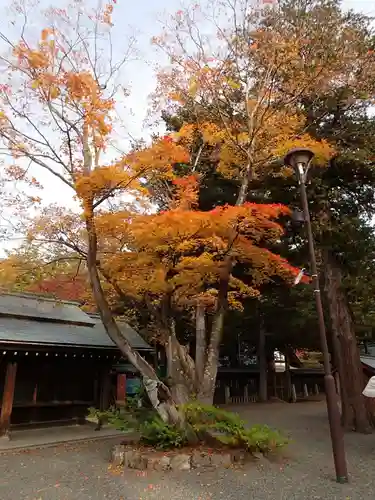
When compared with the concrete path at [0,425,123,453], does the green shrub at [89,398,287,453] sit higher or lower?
higher

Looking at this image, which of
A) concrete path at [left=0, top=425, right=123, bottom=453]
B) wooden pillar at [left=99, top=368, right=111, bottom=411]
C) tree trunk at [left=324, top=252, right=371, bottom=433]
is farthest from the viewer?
wooden pillar at [left=99, top=368, right=111, bottom=411]

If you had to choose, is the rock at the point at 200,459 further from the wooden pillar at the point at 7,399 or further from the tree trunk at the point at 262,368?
the tree trunk at the point at 262,368

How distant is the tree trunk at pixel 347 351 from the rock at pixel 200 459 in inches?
287

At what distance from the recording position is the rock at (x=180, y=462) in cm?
766

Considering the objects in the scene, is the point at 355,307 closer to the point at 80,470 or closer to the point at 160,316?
the point at 160,316

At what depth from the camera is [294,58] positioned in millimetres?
10648

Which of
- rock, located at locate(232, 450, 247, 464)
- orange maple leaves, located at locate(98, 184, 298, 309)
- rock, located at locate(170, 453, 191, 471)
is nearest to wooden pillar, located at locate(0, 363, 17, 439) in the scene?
orange maple leaves, located at locate(98, 184, 298, 309)

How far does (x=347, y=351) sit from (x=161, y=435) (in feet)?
26.8

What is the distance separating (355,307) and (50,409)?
49.6ft

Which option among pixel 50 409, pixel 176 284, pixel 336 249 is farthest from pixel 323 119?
pixel 50 409

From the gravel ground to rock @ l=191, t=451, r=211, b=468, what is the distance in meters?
0.23

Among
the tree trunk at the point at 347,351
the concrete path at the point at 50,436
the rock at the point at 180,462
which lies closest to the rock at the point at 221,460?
the rock at the point at 180,462

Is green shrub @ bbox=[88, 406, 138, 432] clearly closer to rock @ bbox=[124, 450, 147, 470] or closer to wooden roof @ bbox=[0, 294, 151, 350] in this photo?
rock @ bbox=[124, 450, 147, 470]

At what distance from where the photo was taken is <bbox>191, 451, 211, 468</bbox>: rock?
771 centimetres
